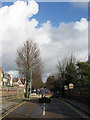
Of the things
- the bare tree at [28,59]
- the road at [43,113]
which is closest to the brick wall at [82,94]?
the road at [43,113]

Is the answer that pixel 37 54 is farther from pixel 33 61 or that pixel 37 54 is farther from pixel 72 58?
pixel 72 58

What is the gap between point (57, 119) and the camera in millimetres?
11305

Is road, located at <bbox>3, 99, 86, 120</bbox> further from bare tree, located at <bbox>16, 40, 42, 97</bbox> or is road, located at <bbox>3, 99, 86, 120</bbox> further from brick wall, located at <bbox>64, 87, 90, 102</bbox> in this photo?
bare tree, located at <bbox>16, 40, 42, 97</bbox>

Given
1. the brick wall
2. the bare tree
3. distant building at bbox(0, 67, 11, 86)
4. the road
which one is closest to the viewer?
the road

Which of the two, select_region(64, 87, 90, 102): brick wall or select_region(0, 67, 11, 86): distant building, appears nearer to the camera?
select_region(64, 87, 90, 102): brick wall

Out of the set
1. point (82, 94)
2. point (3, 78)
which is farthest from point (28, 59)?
point (3, 78)

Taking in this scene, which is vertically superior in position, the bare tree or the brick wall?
the bare tree

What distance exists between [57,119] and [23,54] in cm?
3106

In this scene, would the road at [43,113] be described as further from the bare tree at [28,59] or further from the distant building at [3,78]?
the distant building at [3,78]

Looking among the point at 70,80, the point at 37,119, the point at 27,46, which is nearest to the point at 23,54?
the point at 27,46

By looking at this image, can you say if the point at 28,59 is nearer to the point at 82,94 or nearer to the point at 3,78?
the point at 82,94

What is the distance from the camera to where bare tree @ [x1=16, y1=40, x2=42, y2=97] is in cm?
4125

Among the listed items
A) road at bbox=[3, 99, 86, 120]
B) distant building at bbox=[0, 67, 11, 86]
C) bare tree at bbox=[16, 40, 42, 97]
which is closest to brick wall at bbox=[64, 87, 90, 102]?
road at bbox=[3, 99, 86, 120]

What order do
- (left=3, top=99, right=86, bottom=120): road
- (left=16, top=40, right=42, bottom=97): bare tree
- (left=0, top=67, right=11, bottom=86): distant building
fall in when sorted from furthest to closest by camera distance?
1. (left=0, top=67, right=11, bottom=86): distant building
2. (left=16, top=40, right=42, bottom=97): bare tree
3. (left=3, top=99, right=86, bottom=120): road
